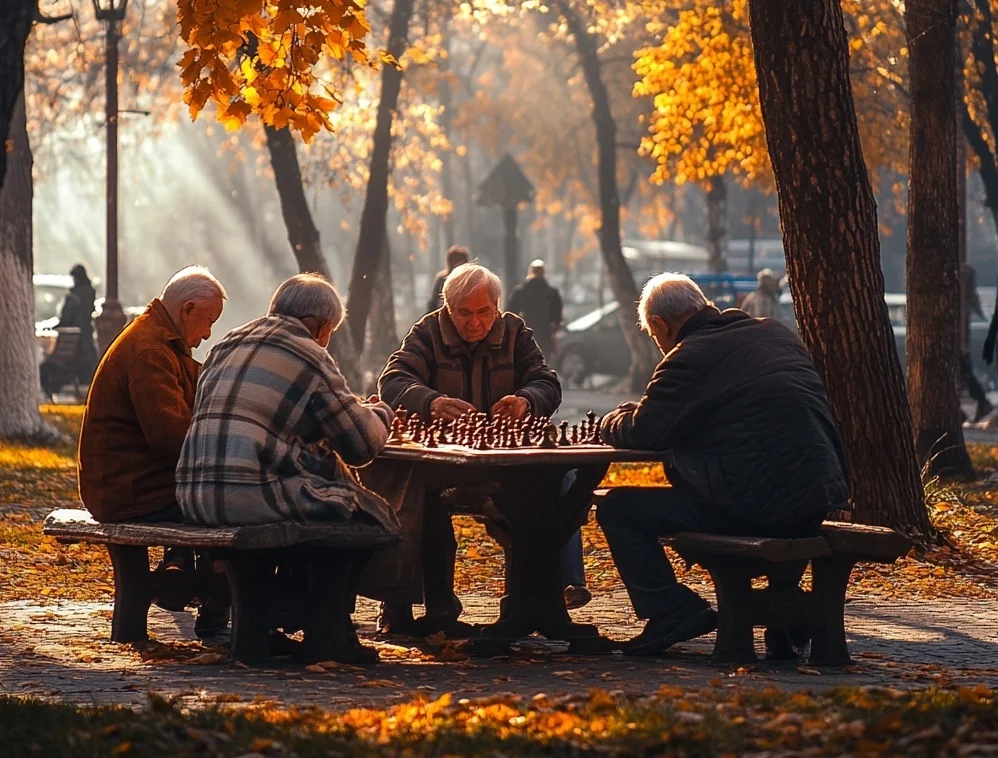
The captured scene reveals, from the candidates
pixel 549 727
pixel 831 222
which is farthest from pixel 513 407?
pixel 549 727

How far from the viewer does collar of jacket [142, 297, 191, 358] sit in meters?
8.91

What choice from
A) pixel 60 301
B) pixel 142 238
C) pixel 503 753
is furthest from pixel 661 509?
pixel 142 238

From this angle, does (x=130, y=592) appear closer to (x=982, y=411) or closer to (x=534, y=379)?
(x=534, y=379)

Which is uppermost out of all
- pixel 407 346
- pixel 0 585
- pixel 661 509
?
pixel 407 346

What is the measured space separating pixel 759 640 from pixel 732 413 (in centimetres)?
146

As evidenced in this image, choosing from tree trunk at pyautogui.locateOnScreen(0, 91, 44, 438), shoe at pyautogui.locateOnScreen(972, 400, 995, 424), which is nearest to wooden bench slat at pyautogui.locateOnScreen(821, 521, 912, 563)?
tree trunk at pyautogui.locateOnScreen(0, 91, 44, 438)

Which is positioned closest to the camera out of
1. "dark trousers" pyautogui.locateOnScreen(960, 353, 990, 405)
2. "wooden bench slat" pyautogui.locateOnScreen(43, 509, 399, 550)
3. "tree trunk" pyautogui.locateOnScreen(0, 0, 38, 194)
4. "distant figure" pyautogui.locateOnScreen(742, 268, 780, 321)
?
"wooden bench slat" pyautogui.locateOnScreen(43, 509, 399, 550)

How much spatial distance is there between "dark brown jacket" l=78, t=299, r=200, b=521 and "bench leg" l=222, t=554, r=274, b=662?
811 mm

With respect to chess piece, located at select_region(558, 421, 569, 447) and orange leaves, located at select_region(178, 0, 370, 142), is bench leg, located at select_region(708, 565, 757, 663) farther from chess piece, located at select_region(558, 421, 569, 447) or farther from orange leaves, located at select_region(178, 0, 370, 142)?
orange leaves, located at select_region(178, 0, 370, 142)

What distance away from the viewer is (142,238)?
72.2 metres

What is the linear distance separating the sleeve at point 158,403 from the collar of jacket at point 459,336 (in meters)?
1.48

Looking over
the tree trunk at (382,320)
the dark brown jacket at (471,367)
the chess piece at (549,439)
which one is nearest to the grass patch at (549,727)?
the chess piece at (549,439)

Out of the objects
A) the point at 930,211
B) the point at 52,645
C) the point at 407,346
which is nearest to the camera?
the point at 52,645

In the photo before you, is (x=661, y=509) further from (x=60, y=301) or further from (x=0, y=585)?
(x=60, y=301)
